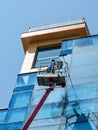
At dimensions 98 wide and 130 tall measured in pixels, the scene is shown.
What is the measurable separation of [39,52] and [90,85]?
884cm

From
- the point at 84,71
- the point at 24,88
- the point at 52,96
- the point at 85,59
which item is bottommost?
the point at 52,96

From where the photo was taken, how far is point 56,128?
779 inches

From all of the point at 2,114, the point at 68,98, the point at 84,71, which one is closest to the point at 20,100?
the point at 2,114

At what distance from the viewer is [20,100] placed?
23500mm

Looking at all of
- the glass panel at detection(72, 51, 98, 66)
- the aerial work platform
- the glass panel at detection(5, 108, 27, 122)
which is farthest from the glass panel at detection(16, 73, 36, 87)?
the aerial work platform

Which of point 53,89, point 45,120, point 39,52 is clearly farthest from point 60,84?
point 39,52

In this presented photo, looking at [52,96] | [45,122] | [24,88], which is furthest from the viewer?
[24,88]

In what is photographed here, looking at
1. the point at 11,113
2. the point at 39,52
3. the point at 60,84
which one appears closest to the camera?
the point at 60,84

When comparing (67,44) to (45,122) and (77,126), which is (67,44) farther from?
(77,126)

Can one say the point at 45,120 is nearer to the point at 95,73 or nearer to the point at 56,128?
the point at 56,128

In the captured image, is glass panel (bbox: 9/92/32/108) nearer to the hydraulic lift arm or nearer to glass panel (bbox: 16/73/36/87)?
glass panel (bbox: 16/73/36/87)

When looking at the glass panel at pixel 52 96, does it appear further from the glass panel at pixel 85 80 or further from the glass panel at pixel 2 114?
the glass panel at pixel 2 114

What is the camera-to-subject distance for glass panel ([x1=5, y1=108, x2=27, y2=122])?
22.4 metres

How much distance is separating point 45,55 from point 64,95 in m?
7.83
